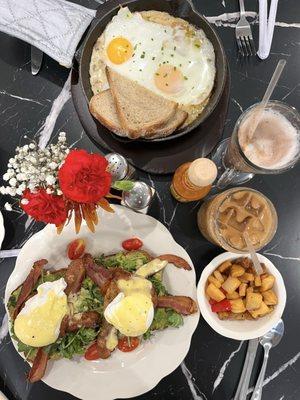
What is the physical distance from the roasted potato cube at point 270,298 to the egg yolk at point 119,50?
108 cm

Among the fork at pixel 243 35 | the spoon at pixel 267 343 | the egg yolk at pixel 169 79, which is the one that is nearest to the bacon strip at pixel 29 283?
the egg yolk at pixel 169 79

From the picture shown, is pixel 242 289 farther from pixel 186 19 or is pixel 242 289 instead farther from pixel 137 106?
pixel 186 19

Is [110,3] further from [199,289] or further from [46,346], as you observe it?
[46,346]

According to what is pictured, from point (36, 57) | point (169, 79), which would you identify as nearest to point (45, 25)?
point (36, 57)

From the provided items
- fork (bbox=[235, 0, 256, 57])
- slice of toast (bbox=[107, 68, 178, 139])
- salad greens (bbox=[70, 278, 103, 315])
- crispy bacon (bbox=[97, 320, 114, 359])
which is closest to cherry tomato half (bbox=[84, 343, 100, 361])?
crispy bacon (bbox=[97, 320, 114, 359])

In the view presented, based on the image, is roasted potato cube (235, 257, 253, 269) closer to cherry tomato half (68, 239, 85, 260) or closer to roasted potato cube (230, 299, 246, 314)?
roasted potato cube (230, 299, 246, 314)

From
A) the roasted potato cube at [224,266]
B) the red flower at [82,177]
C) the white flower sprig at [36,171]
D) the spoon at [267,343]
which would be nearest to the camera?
the red flower at [82,177]

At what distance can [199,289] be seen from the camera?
1.91 metres

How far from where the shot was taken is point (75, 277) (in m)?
1.93

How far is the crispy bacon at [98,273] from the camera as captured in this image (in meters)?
1.95

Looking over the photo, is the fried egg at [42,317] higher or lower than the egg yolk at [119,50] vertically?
lower

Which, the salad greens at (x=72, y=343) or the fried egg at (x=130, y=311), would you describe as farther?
the salad greens at (x=72, y=343)

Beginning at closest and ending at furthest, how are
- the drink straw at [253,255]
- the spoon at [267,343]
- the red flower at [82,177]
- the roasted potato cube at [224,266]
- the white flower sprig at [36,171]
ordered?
1. the red flower at [82,177]
2. the white flower sprig at [36,171]
3. the drink straw at [253,255]
4. the roasted potato cube at [224,266]
5. the spoon at [267,343]

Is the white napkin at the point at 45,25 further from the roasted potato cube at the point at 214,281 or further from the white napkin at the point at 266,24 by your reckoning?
the roasted potato cube at the point at 214,281
